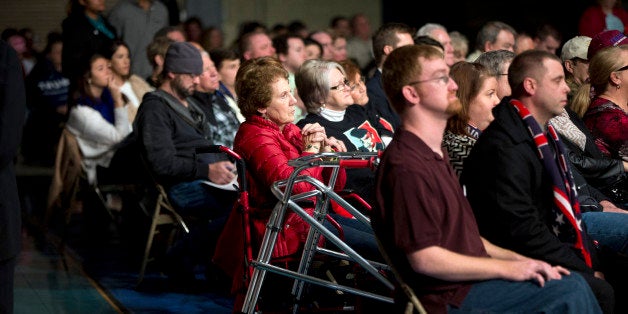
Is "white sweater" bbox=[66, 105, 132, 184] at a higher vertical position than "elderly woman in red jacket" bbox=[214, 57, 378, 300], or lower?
lower

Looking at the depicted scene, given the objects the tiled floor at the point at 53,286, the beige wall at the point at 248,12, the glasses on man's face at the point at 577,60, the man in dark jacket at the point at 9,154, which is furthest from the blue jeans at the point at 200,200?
the beige wall at the point at 248,12

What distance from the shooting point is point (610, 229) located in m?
5.34

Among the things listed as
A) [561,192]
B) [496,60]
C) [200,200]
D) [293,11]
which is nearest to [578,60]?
[496,60]

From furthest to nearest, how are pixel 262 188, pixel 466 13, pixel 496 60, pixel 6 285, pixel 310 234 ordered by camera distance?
pixel 466 13, pixel 496 60, pixel 262 188, pixel 310 234, pixel 6 285

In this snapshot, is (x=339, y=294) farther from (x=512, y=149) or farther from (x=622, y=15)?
(x=622, y=15)

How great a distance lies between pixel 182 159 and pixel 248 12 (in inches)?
329

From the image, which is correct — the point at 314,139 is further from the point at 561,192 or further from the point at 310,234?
the point at 561,192

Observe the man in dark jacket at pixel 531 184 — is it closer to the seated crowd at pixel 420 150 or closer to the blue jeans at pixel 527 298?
the seated crowd at pixel 420 150

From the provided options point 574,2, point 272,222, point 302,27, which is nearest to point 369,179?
point 272,222

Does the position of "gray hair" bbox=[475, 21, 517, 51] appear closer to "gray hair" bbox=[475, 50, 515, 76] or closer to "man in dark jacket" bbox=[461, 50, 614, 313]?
"gray hair" bbox=[475, 50, 515, 76]

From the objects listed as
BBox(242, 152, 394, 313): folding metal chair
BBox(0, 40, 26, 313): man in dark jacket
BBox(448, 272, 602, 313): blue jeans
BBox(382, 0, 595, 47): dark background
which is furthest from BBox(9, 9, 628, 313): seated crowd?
BBox(382, 0, 595, 47): dark background

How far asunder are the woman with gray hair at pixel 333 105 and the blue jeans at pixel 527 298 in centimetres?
240

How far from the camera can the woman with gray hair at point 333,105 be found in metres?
6.34

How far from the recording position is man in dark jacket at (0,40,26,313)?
427cm
